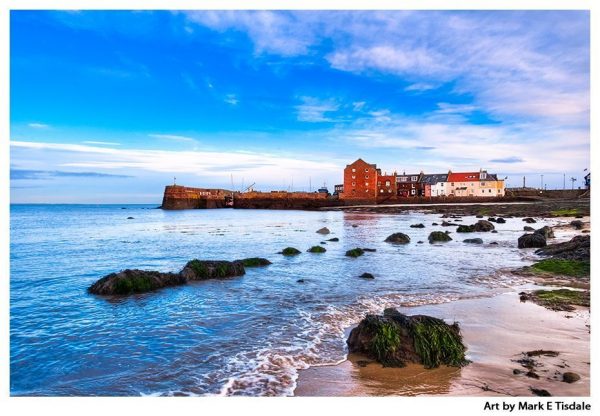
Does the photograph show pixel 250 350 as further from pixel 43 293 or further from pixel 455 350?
pixel 43 293

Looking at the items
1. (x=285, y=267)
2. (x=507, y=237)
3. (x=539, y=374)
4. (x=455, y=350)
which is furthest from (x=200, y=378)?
(x=507, y=237)

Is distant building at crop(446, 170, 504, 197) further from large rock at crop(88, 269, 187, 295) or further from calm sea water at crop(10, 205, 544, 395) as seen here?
large rock at crop(88, 269, 187, 295)

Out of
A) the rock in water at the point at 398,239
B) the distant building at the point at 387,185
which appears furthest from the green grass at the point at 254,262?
the distant building at the point at 387,185

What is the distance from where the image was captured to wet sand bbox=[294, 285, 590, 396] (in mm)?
5797

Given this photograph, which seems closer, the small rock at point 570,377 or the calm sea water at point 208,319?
the small rock at point 570,377

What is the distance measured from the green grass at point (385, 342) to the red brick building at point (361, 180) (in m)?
106

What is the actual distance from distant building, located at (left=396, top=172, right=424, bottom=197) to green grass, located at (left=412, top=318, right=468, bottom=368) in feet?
390

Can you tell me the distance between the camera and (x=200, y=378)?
250 inches

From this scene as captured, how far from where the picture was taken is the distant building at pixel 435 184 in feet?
385

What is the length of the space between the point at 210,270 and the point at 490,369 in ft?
36.2

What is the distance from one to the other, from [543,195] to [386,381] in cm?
13436

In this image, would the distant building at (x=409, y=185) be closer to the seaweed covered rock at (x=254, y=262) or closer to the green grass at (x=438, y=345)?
the seaweed covered rock at (x=254, y=262)

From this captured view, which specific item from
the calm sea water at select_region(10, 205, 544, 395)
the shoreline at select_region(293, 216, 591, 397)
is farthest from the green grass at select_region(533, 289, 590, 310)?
the calm sea water at select_region(10, 205, 544, 395)

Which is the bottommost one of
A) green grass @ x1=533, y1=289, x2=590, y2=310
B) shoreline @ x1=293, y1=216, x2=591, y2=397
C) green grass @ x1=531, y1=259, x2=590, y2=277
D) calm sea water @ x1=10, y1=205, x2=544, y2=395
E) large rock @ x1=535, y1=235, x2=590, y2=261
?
calm sea water @ x1=10, y1=205, x2=544, y2=395
